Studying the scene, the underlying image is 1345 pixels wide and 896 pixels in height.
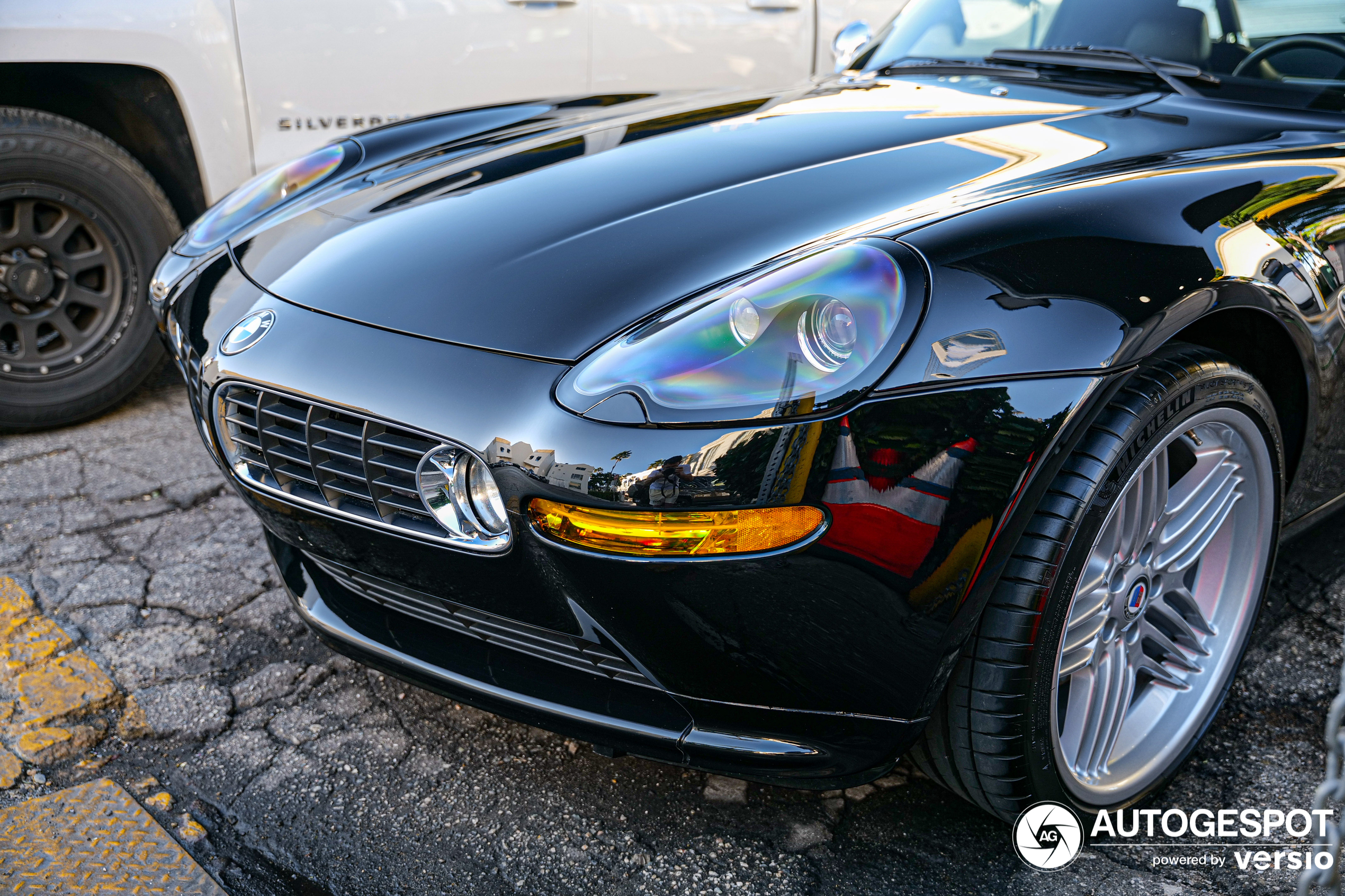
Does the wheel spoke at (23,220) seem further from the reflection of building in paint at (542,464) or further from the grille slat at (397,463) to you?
the reflection of building in paint at (542,464)

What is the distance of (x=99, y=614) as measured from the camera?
230cm

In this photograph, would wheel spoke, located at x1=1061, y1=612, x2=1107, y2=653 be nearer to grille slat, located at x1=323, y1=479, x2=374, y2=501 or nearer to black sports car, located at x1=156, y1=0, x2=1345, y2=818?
black sports car, located at x1=156, y1=0, x2=1345, y2=818

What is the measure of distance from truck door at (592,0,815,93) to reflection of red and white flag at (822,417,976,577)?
2.69m

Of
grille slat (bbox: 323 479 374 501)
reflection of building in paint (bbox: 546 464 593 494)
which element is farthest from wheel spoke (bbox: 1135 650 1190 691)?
grille slat (bbox: 323 479 374 501)

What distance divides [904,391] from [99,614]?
1885mm

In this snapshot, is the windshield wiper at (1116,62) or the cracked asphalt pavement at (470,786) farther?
the windshield wiper at (1116,62)

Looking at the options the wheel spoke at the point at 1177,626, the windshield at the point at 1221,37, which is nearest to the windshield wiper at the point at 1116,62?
the windshield at the point at 1221,37

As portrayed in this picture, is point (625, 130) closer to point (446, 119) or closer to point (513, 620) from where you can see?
point (446, 119)

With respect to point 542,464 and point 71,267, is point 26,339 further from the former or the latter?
point 542,464

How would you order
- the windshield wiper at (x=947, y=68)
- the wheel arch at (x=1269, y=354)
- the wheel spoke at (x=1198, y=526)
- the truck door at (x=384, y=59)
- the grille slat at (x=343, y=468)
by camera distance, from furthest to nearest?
1. the truck door at (x=384, y=59)
2. the windshield wiper at (x=947, y=68)
3. the wheel spoke at (x=1198, y=526)
4. the wheel arch at (x=1269, y=354)
5. the grille slat at (x=343, y=468)

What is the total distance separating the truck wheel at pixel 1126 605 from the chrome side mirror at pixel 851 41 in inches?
64.6

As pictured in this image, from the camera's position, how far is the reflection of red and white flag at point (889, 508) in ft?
4.30

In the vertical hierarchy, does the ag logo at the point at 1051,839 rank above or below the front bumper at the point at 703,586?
below

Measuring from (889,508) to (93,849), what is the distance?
1360 millimetres
